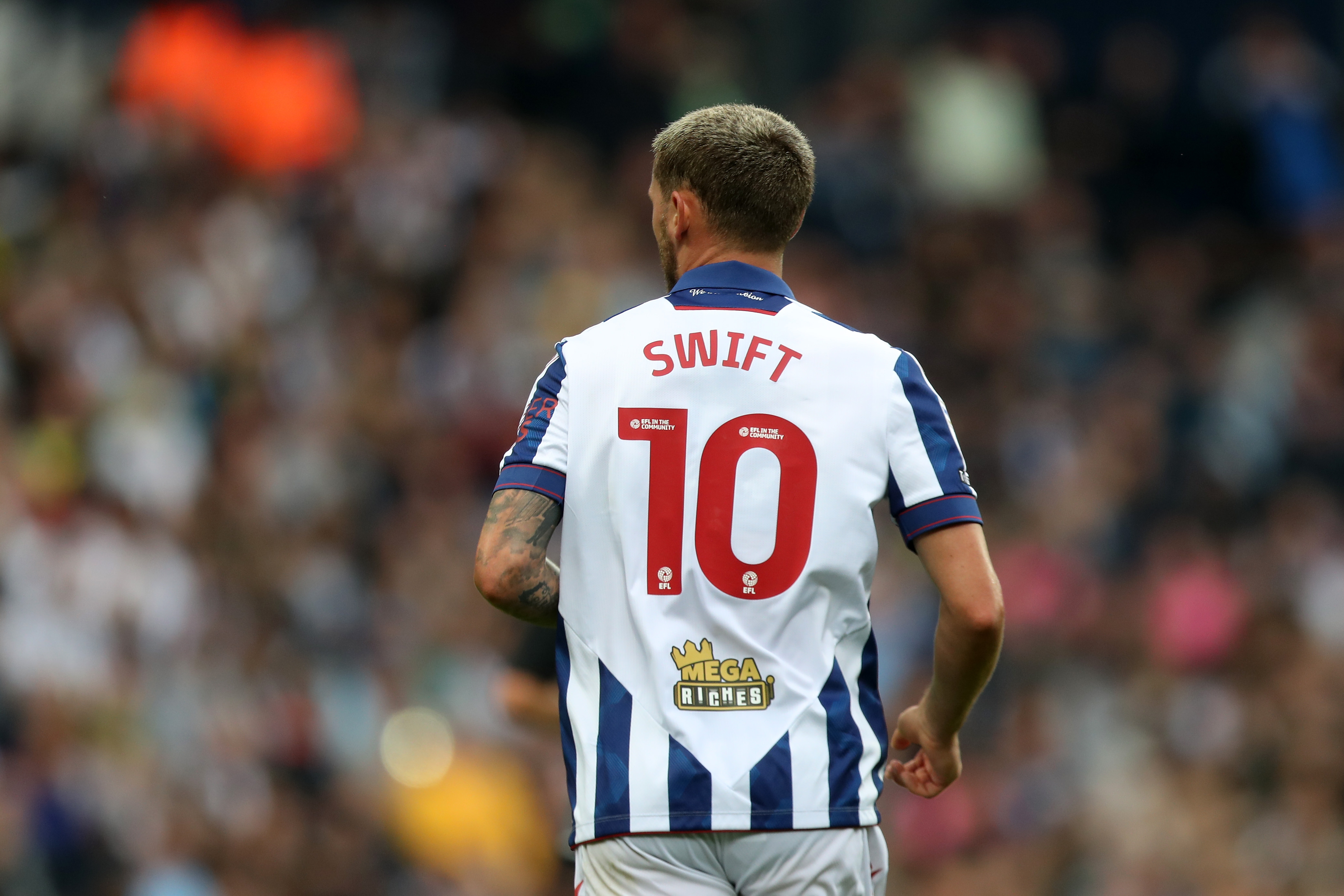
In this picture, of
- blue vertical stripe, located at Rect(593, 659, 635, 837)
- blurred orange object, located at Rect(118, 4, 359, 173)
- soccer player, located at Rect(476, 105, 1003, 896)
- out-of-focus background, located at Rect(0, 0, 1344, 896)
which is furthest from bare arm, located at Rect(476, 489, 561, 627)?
blurred orange object, located at Rect(118, 4, 359, 173)

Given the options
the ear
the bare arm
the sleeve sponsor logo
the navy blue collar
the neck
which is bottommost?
the bare arm

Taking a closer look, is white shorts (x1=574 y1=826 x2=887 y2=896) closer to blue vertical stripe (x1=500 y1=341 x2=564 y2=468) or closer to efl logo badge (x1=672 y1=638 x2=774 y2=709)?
efl logo badge (x1=672 y1=638 x2=774 y2=709)

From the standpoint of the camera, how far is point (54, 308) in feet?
42.4

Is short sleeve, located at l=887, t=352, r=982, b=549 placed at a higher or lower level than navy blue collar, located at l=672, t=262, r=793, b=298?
lower

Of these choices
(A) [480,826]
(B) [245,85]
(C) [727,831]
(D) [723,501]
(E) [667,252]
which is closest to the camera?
(C) [727,831]

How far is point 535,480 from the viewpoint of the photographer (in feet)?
11.6

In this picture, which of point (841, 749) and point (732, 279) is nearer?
point (841, 749)

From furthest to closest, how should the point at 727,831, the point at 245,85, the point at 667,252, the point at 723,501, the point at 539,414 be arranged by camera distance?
the point at 245,85 → the point at 667,252 → the point at 539,414 → the point at 723,501 → the point at 727,831

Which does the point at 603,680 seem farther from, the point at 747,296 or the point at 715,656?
the point at 747,296

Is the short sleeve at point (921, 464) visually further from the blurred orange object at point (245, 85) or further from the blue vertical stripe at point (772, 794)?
the blurred orange object at point (245, 85)

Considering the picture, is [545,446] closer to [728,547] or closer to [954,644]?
[728,547]

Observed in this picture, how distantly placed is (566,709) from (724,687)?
13.2 inches

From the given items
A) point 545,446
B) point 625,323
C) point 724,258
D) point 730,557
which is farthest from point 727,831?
point 724,258

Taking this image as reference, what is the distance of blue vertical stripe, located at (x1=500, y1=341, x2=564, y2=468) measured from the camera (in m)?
3.55
